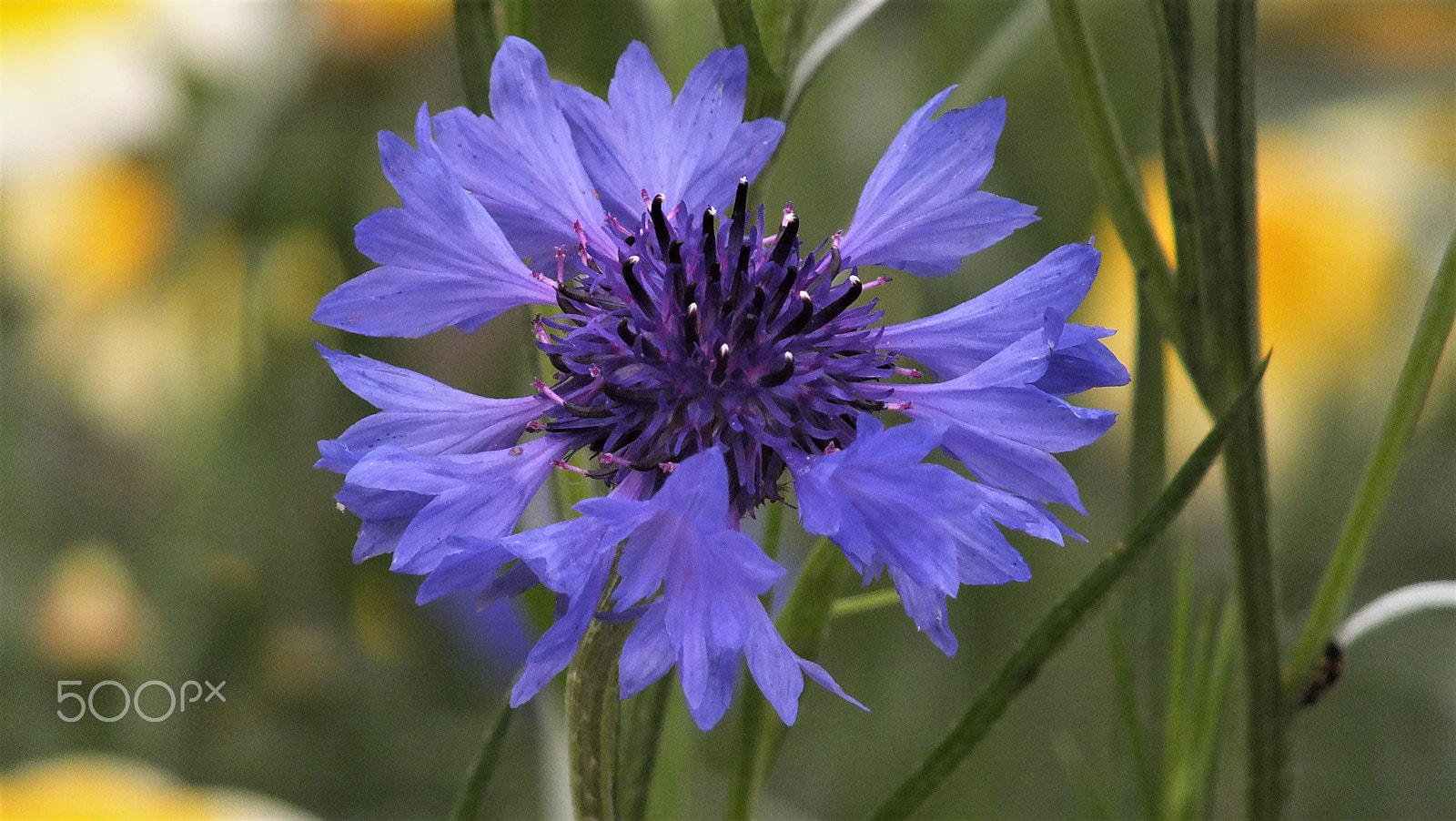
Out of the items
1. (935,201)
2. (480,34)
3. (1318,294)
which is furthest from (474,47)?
(1318,294)

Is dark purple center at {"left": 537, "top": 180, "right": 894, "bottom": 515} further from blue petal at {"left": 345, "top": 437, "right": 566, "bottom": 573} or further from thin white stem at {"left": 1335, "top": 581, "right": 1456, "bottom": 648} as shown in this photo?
thin white stem at {"left": 1335, "top": 581, "right": 1456, "bottom": 648}

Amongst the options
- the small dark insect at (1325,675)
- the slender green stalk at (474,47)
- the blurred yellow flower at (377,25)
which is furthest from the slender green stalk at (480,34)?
the blurred yellow flower at (377,25)

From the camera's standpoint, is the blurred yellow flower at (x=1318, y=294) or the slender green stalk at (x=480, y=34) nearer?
the slender green stalk at (x=480, y=34)

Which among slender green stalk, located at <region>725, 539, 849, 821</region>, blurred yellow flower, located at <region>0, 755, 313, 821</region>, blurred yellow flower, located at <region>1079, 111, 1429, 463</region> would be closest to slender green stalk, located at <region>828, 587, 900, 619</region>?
slender green stalk, located at <region>725, 539, 849, 821</region>

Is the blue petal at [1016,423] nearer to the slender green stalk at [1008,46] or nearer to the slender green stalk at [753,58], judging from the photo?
the slender green stalk at [753,58]

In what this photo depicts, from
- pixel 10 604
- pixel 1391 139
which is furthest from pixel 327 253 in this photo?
pixel 1391 139

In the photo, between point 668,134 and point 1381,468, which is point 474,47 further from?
point 1381,468

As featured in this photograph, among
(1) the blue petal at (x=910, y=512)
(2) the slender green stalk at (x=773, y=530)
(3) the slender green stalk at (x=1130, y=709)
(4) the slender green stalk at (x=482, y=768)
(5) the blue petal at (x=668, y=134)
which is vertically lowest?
(3) the slender green stalk at (x=1130, y=709)
